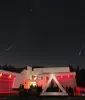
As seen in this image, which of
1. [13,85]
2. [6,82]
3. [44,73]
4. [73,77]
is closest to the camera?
[6,82]

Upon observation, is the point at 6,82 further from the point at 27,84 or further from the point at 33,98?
the point at 33,98

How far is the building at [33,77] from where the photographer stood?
28.5 meters

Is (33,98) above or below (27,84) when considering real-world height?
below

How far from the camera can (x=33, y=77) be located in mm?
40625

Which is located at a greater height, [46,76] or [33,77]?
[33,77]

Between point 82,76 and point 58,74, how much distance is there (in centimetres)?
379

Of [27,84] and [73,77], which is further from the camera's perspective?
[27,84]

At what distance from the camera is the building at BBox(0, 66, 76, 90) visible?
93.5ft

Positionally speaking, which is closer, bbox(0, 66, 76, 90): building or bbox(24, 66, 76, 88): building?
bbox(0, 66, 76, 90): building

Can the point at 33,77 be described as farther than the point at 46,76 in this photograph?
Yes

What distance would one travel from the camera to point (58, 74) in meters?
35.1

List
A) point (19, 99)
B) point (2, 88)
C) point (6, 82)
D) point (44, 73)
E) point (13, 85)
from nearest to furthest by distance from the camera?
point (19, 99) < point (2, 88) < point (6, 82) < point (13, 85) < point (44, 73)

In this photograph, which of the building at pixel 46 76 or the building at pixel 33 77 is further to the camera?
the building at pixel 46 76

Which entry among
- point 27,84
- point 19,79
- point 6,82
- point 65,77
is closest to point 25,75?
point 27,84
